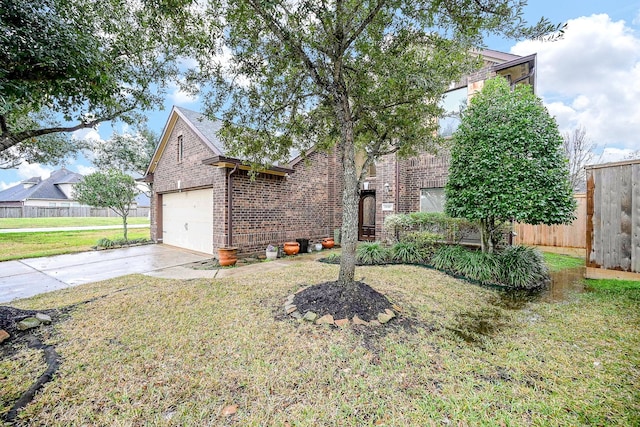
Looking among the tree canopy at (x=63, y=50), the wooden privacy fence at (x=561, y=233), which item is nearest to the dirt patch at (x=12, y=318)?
the tree canopy at (x=63, y=50)

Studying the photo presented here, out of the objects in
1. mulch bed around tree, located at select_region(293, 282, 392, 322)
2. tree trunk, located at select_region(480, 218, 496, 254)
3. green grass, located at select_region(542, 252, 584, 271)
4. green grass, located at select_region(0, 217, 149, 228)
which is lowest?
green grass, located at select_region(542, 252, 584, 271)

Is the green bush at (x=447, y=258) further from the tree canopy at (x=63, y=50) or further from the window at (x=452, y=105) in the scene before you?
the tree canopy at (x=63, y=50)

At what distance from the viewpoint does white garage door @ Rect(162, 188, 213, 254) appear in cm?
963

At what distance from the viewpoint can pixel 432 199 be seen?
32.0ft

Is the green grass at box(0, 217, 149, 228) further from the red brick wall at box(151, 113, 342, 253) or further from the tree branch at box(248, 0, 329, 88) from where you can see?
the tree branch at box(248, 0, 329, 88)

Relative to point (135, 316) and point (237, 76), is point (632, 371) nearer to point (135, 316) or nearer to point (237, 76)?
point (135, 316)

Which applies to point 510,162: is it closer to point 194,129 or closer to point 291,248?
point 291,248

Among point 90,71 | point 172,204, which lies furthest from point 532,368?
point 172,204

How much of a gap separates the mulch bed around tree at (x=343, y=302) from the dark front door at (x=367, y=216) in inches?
310

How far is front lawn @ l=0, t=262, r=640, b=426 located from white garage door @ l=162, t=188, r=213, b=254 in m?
5.21

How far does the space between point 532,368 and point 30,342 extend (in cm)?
559

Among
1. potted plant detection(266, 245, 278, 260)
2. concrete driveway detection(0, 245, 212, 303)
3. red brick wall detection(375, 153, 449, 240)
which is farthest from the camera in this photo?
red brick wall detection(375, 153, 449, 240)

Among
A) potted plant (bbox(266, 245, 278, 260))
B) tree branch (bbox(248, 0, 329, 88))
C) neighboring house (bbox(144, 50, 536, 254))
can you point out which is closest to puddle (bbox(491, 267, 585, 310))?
neighboring house (bbox(144, 50, 536, 254))

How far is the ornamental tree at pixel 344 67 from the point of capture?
152 inches
